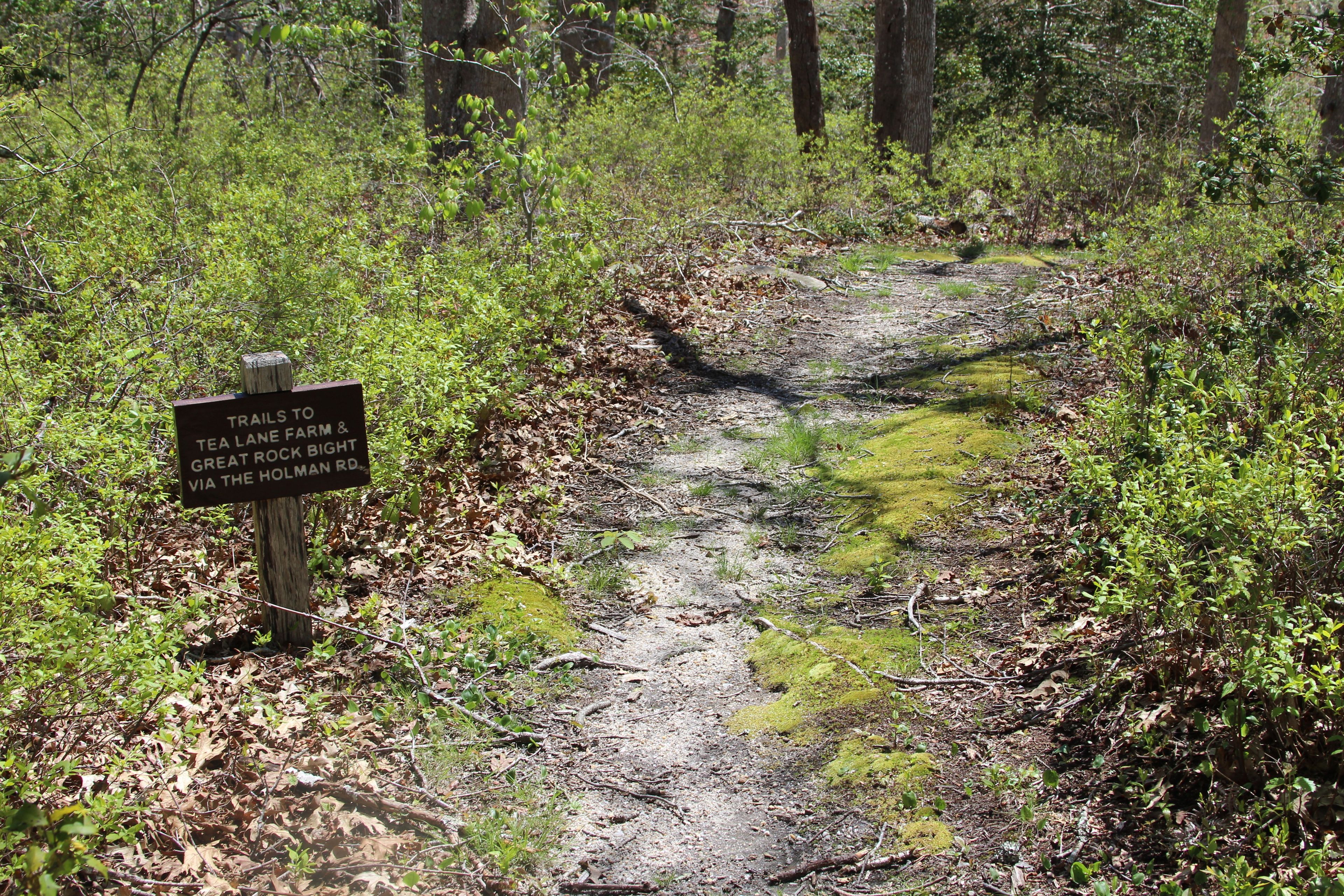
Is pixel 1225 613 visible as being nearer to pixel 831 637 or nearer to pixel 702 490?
pixel 831 637

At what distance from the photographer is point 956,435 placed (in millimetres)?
6781

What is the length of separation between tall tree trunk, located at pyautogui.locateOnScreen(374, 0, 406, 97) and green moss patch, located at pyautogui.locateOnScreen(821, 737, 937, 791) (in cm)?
1462

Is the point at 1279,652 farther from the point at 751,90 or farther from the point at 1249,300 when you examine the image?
the point at 751,90

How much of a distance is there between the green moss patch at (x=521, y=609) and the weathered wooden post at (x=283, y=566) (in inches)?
31.1

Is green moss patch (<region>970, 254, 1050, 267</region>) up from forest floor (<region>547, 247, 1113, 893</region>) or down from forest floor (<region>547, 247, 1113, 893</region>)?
up

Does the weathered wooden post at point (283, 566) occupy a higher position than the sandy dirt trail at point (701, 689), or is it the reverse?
the weathered wooden post at point (283, 566)

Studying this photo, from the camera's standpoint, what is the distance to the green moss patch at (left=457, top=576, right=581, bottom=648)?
4.75 meters

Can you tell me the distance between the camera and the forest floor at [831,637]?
11.2ft

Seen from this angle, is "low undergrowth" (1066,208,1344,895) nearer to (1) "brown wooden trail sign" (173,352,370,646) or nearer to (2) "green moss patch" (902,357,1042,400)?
(2) "green moss patch" (902,357,1042,400)

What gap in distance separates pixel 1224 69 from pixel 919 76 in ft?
15.0

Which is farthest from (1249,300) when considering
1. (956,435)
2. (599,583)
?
(599,583)

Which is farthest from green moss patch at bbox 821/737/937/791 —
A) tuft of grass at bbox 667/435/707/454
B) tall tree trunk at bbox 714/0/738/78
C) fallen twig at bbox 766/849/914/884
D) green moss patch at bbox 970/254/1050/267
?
tall tree trunk at bbox 714/0/738/78

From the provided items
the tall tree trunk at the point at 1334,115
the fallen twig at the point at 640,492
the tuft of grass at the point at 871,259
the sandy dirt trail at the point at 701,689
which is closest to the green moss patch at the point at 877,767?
the sandy dirt trail at the point at 701,689

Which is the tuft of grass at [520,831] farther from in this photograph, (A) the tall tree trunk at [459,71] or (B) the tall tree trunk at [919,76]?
(B) the tall tree trunk at [919,76]
